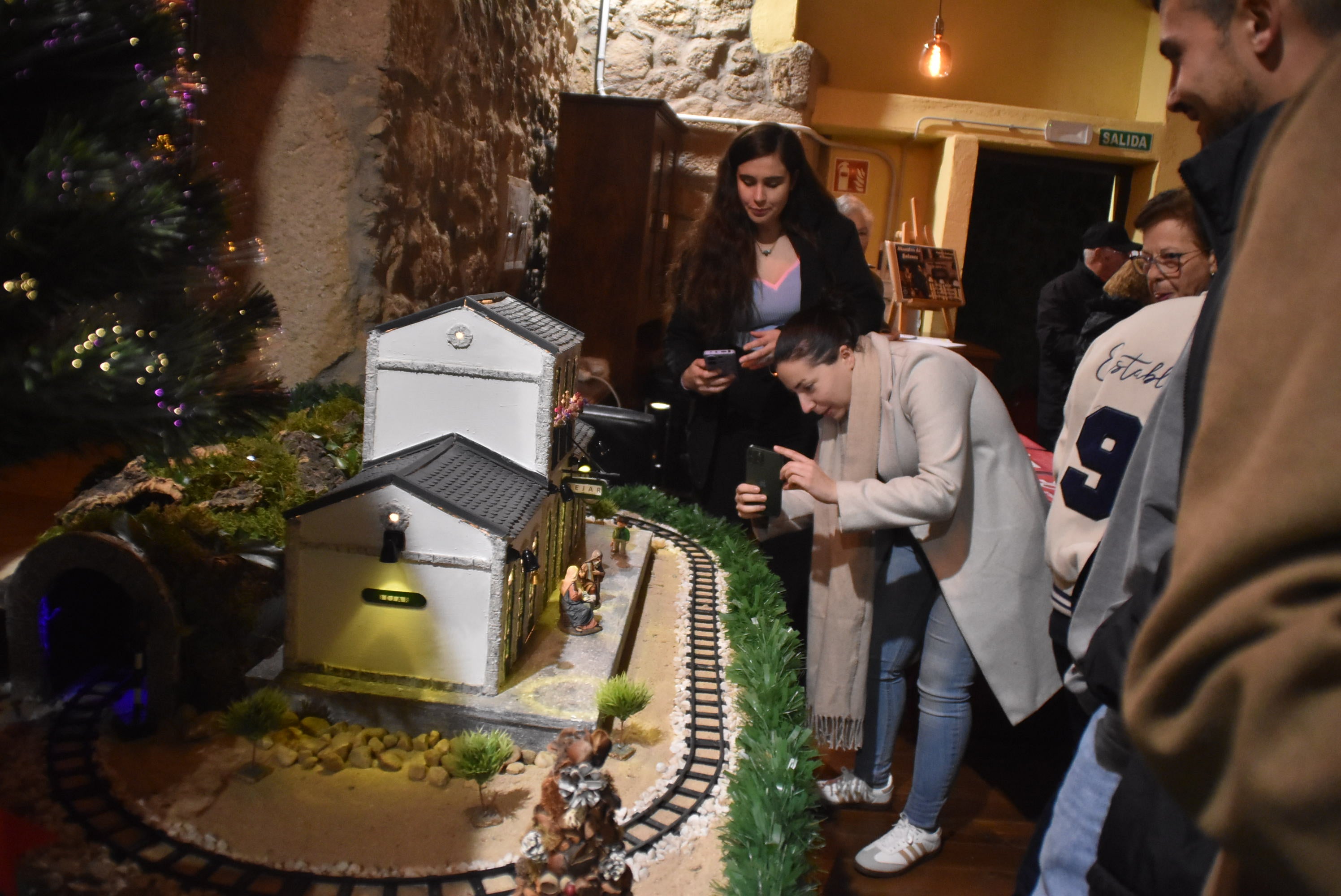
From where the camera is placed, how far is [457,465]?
5.59 feet

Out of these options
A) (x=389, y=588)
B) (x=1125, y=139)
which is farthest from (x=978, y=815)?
(x=1125, y=139)

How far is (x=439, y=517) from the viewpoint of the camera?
151 centimetres

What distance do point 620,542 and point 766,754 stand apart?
1040 millimetres

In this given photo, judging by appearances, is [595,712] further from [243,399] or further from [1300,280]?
[1300,280]

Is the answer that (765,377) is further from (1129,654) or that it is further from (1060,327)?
(1129,654)

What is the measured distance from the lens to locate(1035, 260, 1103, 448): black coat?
384cm

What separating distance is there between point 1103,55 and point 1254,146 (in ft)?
21.6

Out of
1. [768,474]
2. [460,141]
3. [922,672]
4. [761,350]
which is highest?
[460,141]

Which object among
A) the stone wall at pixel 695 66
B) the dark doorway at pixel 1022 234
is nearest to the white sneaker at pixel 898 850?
the stone wall at pixel 695 66

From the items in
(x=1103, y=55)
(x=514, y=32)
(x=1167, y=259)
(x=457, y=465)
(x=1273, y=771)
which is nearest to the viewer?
(x=1273, y=771)

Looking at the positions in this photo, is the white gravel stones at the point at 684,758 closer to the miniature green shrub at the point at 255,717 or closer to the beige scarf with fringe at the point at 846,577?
the beige scarf with fringe at the point at 846,577

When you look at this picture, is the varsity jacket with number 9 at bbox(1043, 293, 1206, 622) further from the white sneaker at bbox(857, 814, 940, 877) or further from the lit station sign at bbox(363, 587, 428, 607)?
the lit station sign at bbox(363, 587, 428, 607)

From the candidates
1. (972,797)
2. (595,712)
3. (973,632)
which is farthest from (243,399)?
(972,797)

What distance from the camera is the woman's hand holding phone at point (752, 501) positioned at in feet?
7.39
